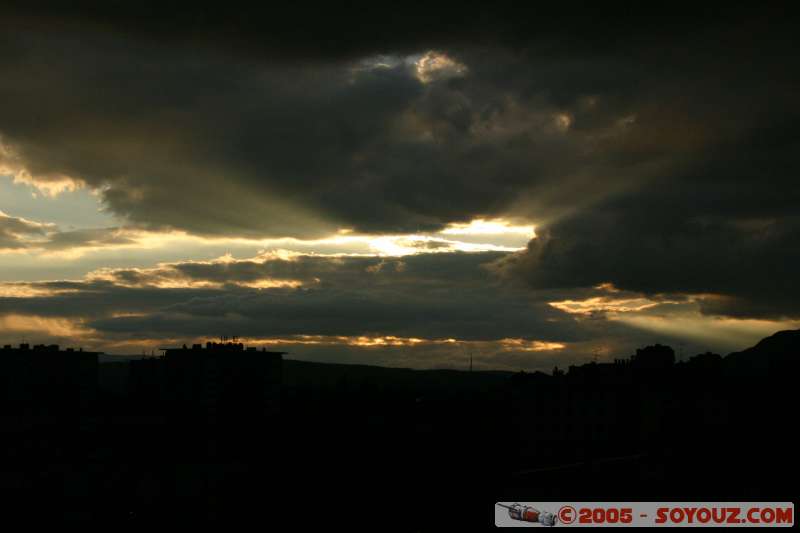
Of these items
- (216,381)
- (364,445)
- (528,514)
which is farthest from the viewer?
(216,381)

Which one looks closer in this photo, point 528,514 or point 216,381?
point 528,514

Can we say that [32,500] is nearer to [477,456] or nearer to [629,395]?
[477,456]

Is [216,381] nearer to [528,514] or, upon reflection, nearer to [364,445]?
[364,445]

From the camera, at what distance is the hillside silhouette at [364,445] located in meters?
43.8

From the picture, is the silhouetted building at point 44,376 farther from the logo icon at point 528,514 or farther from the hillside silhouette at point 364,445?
the logo icon at point 528,514

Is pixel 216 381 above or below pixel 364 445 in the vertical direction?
above

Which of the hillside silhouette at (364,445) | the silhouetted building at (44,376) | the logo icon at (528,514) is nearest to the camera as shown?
the logo icon at (528,514)

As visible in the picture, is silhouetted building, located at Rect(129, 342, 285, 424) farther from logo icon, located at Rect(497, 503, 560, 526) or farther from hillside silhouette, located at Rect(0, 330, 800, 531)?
logo icon, located at Rect(497, 503, 560, 526)

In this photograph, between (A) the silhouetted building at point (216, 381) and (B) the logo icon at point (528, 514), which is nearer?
(B) the logo icon at point (528, 514)

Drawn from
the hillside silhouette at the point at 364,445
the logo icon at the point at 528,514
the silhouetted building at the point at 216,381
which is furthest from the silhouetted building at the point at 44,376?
the logo icon at the point at 528,514

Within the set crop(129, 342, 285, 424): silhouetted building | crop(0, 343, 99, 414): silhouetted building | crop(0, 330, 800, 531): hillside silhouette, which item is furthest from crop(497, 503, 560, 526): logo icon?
crop(0, 343, 99, 414): silhouetted building

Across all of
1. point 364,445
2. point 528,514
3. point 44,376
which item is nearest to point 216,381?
point 44,376

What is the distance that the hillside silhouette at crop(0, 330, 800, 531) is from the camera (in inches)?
1726

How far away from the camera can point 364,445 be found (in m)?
110
